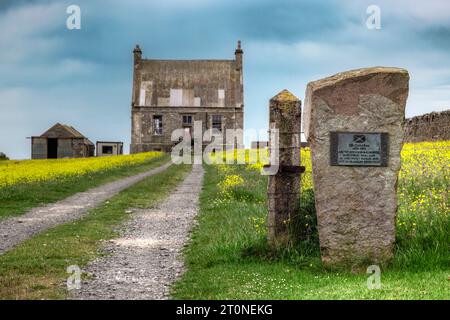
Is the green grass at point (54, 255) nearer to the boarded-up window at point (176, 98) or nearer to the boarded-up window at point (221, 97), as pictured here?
the boarded-up window at point (221, 97)

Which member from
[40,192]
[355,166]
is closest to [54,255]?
[355,166]

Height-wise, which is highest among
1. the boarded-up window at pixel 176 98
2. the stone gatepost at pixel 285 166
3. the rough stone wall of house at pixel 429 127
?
the boarded-up window at pixel 176 98

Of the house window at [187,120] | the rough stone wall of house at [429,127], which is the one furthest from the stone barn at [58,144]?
the rough stone wall of house at [429,127]

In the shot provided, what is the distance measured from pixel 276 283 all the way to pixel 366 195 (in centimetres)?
208

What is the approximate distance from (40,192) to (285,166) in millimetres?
14014

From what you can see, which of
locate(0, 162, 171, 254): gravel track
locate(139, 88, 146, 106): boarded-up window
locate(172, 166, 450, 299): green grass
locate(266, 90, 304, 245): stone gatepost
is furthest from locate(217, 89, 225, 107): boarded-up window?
locate(266, 90, 304, 245): stone gatepost

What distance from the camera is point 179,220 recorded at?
52.4 feet

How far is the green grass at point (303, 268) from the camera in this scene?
791cm

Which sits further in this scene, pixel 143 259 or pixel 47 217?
pixel 47 217

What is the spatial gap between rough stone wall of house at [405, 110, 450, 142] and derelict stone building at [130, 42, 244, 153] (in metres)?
30.6

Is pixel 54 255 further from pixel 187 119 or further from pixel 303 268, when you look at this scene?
pixel 187 119

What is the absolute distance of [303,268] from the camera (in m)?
9.59

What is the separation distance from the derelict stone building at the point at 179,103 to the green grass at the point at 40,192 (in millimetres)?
35371
